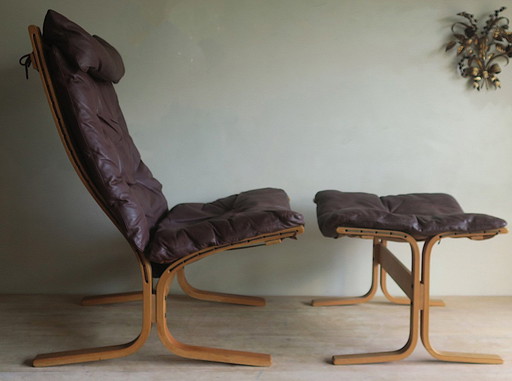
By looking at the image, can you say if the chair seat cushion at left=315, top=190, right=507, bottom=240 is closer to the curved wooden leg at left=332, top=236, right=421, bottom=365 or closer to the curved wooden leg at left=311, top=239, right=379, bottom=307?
the curved wooden leg at left=332, top=236, right=421, bottom=365

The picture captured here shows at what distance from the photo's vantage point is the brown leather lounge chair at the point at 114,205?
1.87 m

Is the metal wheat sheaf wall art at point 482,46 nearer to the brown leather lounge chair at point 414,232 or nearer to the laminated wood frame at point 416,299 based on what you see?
the brown leather lounge chair at point 414,232

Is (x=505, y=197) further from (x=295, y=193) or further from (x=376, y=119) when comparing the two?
(x=295, y=193)

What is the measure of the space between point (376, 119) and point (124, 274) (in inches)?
54.3

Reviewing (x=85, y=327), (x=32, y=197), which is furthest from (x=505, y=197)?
(x=32, y=197)

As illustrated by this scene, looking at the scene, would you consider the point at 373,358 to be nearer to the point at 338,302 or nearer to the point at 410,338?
the point at 410,338

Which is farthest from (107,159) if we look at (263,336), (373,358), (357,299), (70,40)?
(357,299)

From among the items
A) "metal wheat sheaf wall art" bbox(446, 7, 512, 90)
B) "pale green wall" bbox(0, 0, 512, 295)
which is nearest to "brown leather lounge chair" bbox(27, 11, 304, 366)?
"pale green wall" bbox(0, 0, 512, 295)

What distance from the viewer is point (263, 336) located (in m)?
2.32

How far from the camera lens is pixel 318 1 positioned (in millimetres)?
2688

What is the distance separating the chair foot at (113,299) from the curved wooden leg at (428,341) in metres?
1.22

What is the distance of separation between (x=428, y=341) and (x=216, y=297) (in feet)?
3.21

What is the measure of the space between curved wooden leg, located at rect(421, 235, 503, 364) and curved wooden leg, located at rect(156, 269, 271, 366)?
0.55 meters

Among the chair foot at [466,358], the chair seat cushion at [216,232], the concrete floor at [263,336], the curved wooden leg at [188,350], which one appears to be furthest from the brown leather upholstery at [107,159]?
the chair foot at [466,358]
